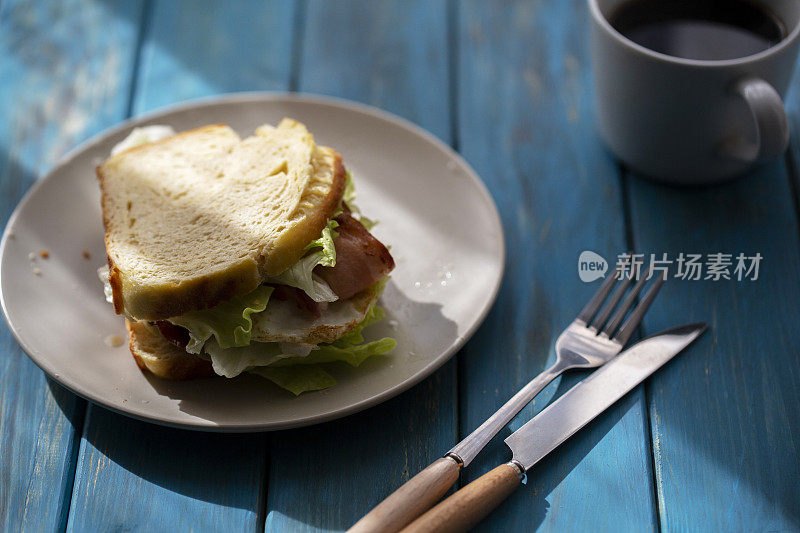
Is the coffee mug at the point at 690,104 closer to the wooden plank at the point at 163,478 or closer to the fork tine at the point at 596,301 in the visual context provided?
the fork tine at the point at 596,301

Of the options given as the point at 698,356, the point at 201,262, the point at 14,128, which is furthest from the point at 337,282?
the point at 14,128

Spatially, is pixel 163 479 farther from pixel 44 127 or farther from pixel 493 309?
pixel 44 127

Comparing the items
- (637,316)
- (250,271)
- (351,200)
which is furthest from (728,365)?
(250,271)

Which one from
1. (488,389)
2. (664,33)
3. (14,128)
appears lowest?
(488,389)

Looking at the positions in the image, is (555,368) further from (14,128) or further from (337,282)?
(14,128)

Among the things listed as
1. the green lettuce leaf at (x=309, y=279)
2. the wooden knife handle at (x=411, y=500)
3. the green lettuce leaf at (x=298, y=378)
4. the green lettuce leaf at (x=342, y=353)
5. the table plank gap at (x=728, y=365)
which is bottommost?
the table plank gap at (x=728, y=365)

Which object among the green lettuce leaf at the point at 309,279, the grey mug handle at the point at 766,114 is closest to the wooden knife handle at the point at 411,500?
the green lettuce leaf at the point at 309,279
